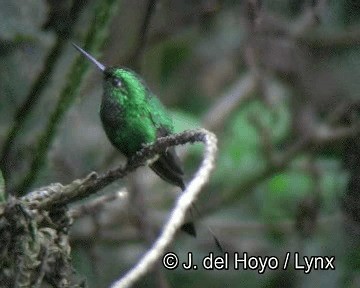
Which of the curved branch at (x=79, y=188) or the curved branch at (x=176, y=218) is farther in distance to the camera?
the curved branch at (x=79, y=188)

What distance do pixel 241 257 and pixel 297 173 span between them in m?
0.49

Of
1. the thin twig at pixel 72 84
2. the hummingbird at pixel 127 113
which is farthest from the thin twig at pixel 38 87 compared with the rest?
the hummingbird at pixel 127 113

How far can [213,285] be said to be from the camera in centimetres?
471

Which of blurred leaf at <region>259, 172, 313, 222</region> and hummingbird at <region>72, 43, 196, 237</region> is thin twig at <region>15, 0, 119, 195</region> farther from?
blurred leaf at <region>259, 172, 313, 222</region>

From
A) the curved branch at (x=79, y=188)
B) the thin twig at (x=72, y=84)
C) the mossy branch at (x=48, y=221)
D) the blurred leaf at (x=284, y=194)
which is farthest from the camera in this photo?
the blurred leaf at (x=284, y=194)

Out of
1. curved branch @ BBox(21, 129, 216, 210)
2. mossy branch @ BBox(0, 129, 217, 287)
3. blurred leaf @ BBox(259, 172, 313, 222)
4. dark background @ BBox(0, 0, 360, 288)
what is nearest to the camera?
mossy branch @ BBox(0, 129, 217, 287)

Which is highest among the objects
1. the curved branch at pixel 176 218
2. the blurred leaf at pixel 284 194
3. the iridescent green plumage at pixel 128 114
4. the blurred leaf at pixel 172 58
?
the blurred leaf at pixel 172 58

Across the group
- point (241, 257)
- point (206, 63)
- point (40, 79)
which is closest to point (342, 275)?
point (241, 257)

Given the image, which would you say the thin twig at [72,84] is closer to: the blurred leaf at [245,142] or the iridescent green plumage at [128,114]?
the iridescent green plumage at [128,114]

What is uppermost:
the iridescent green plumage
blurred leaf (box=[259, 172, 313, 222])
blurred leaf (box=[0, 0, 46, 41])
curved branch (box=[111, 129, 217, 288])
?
blurred leaf (box=[259, 172, 313, 222])

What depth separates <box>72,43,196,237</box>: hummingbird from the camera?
2.66 m

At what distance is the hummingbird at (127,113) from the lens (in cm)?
266

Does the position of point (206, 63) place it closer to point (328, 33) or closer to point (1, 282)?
point (328, 33)

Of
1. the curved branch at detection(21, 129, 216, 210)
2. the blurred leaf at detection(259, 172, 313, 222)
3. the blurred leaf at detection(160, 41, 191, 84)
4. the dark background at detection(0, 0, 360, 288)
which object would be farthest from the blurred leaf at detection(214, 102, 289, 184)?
the curved branch at detection(21, 129, 216, 210)
